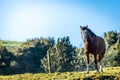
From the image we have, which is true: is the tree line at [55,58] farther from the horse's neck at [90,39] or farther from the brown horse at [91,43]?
the horse's neck at [90,39]

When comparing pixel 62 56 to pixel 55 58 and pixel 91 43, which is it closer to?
pixel 55 58

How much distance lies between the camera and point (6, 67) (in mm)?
77688

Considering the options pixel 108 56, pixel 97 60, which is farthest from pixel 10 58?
pixel 97 60

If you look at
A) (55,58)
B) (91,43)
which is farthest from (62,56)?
(91,43)

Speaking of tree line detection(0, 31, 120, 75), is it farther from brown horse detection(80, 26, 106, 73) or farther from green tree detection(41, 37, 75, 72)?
brown horse detection(80, 26, 106, 73)

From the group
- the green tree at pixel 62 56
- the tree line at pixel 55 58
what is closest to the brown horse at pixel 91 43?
the tree line at pixel 55 58

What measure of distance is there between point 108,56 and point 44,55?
21647 mm

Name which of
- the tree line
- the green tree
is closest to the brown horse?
the tree line

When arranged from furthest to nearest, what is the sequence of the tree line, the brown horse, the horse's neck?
the tree line
the horse's neck
the brown horse

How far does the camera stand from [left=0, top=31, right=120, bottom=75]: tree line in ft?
257

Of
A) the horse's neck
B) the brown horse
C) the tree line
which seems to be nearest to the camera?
the brown horse

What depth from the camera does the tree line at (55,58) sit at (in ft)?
257

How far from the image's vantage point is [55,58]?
83.0m

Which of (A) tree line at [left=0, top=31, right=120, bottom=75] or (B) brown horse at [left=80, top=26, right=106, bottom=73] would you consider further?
(A) tree line at [left=0, top=31, right=120, bottom=75]
